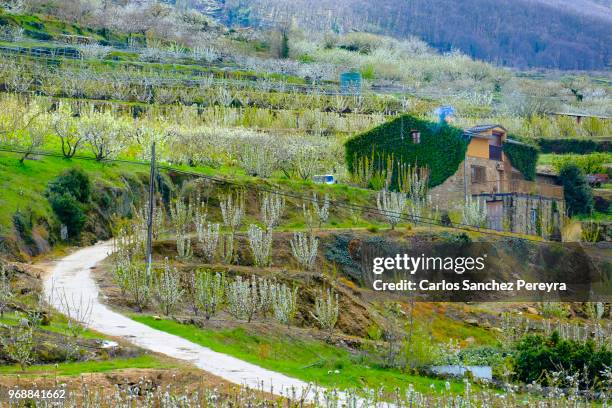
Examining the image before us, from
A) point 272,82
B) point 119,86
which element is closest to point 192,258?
point 119,86

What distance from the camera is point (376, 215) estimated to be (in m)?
50.9

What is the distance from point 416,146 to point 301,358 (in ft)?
106

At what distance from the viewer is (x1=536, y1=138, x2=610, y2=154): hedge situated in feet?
263

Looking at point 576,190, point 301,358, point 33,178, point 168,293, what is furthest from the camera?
point 576,190

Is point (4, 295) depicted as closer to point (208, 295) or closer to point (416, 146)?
point (208, 295)

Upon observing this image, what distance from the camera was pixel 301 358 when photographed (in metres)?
26.9

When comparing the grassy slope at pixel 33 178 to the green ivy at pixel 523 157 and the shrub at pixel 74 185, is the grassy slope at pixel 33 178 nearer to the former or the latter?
the shrub at pixel 74 185

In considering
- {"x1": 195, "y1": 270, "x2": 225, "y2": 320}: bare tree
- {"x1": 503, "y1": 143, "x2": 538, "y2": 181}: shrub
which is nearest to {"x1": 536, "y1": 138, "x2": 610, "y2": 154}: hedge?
{"x1": 503, "y1": 143, "x2": 538, "y2": 181}: shrub

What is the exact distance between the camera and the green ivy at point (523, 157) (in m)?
62.4

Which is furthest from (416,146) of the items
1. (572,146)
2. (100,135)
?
(572,146)

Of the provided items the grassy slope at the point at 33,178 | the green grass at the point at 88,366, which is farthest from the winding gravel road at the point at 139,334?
the grassy slope at the point at 33,178

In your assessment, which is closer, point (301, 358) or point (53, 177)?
point (301, 358)

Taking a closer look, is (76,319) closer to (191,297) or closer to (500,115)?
(191,297)

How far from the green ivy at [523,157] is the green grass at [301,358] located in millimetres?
35827
